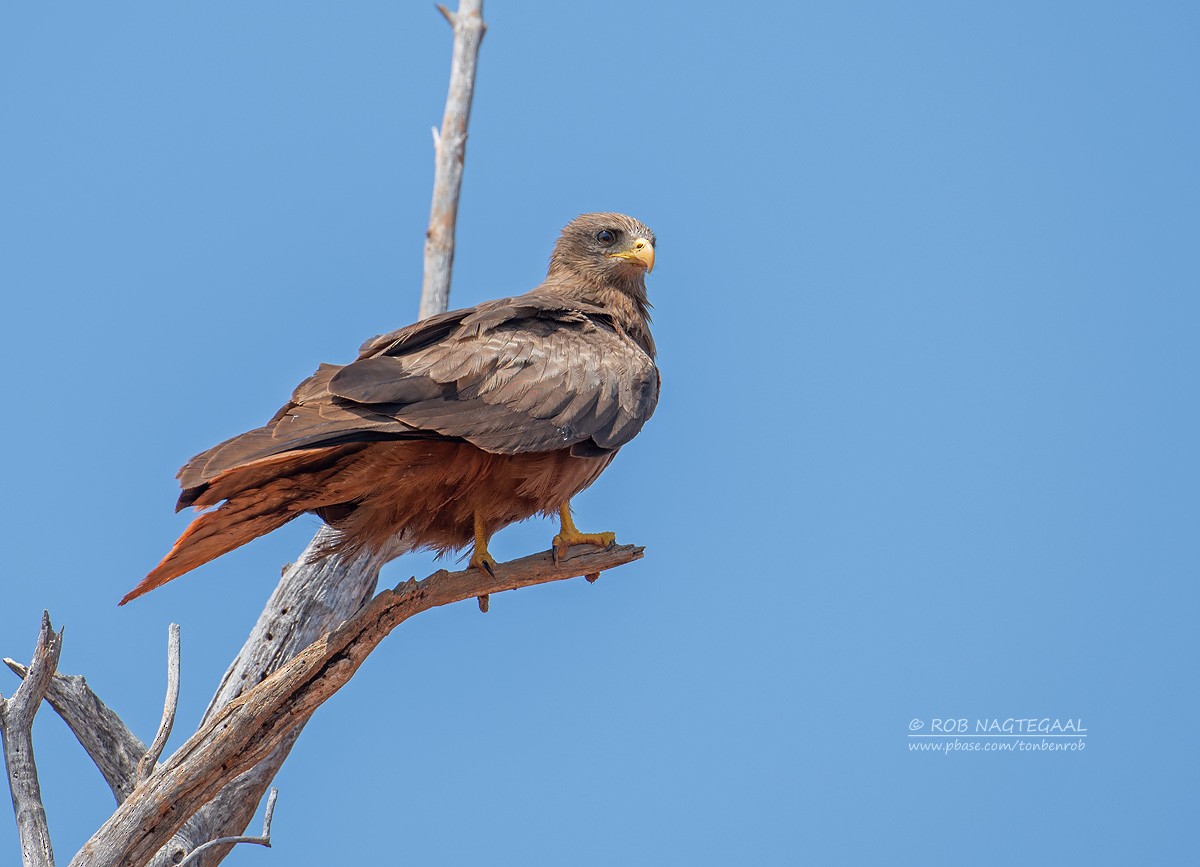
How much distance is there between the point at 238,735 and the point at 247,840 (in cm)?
63

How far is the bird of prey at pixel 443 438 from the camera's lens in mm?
4512

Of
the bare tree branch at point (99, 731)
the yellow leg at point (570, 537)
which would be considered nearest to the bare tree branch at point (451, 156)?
the yellow leg at point (570, 537)

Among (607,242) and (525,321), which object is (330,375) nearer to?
(525,321)

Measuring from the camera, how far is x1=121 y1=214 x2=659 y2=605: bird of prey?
4512 mm

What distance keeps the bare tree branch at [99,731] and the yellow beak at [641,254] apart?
3108mm

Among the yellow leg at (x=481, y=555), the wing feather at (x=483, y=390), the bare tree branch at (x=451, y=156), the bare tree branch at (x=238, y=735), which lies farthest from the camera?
the bare tree branch at (x=451, y=156)

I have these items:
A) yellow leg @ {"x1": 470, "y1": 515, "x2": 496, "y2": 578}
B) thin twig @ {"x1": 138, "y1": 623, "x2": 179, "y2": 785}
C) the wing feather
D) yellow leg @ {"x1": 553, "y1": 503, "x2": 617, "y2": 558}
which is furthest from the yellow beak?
thin twig @ {"x1": 138, "y1": 623, "x2": 179, "y2": 785}

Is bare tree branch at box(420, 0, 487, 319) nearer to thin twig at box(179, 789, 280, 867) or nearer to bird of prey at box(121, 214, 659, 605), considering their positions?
bird of prey at box(121, 214, 659, 605)

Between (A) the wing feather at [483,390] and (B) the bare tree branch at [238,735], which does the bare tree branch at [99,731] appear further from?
(A) the wing feather at [483,390]

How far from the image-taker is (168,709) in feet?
17.6

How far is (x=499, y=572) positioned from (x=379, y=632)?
578mm

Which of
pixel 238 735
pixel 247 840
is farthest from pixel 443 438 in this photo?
pixel 247 840

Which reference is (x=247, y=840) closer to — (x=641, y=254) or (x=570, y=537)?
(x=570, y=537)

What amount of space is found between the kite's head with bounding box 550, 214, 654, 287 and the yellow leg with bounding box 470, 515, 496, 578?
1741mm
